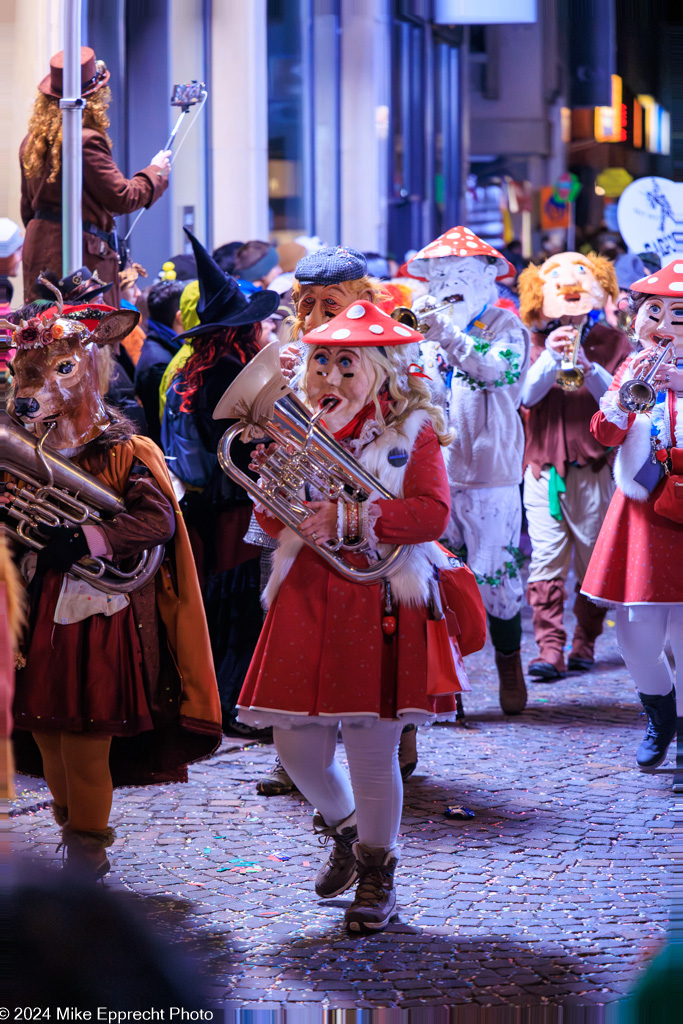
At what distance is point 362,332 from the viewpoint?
14.1 ft

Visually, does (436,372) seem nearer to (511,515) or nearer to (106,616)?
(511,515)

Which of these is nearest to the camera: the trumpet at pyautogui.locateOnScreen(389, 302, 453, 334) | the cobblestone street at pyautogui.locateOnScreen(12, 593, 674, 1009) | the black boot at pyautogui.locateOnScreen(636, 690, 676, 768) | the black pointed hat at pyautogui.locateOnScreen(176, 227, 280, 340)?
the cobblestone street at pyautogui.locateOnScreen(12, 593, 674, 1009)

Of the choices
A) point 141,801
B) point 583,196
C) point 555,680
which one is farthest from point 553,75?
point 141,801

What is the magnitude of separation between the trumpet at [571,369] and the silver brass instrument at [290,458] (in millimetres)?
3403

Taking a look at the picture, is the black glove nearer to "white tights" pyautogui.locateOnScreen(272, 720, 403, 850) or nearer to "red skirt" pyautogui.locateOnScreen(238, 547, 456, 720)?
"red skirt" pyautogui.locateOnScreen(238, 547, 456, 720)

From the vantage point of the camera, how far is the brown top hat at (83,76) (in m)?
6.69

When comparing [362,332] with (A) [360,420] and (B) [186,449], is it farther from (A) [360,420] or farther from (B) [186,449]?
(B) [186,449]

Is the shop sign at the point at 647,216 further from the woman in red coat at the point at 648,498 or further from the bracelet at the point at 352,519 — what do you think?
the bracelet at the point at 352,519

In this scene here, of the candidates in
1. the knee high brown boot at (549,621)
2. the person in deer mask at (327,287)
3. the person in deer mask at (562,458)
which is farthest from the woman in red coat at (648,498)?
the knee high brown boot at (549,621)

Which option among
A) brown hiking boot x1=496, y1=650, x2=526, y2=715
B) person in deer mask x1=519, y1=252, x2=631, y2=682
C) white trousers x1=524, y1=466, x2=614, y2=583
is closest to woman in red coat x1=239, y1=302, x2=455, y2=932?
brown hiking boot x1=496, y1=650, x2=526, y2=715

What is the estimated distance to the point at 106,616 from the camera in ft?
14.4

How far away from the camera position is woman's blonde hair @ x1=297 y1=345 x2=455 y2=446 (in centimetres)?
435

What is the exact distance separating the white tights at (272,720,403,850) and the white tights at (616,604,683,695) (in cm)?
167

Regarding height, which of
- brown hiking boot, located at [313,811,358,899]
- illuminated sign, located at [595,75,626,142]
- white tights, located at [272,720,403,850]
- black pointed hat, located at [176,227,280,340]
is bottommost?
brown hiking boot, located at [313,811,358,899]
